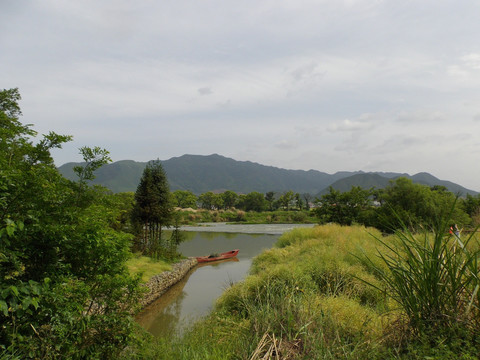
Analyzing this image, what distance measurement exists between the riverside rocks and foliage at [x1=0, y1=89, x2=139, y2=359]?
193 inches

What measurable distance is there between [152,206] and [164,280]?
159 inches

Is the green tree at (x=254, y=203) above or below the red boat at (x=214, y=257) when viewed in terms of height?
above

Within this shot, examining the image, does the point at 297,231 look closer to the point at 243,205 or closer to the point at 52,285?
the point at 52,285

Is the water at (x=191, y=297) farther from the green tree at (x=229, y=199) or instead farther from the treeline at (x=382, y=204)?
the green tree at (x=229, y=199)

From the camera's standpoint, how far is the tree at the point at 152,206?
45.3 feet

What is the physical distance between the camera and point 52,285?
2.91 m

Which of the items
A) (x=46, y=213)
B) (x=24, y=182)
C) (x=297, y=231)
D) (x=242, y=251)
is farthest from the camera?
(x=242, y=251)

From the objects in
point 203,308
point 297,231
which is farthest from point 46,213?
point 297,231

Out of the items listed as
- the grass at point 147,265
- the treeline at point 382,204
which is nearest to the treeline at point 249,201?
the treeline at point 382,204

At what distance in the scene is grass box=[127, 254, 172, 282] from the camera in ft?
35.5

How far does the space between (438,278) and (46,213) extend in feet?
12.7

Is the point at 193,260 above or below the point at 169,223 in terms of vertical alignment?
below

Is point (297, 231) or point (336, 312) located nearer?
point (336, 312)

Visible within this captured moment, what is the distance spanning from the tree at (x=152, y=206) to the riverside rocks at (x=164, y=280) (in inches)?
54.5
